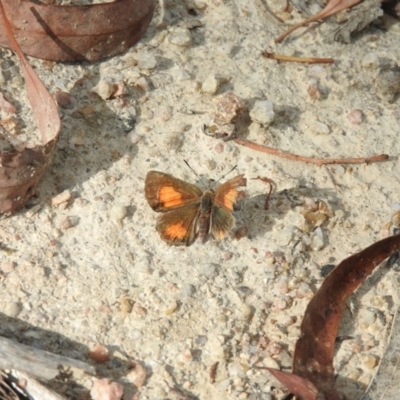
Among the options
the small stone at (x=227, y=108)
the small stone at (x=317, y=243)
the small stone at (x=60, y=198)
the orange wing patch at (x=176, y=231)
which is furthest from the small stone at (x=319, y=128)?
the small stone at (x=60, y=198)

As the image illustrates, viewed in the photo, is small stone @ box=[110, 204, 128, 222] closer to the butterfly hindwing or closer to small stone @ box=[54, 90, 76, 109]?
the butterfly hindwing

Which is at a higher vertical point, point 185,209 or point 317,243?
point 185,209

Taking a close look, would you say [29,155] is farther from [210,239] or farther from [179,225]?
[210,239]

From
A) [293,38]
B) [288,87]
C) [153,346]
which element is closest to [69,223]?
[153,346]

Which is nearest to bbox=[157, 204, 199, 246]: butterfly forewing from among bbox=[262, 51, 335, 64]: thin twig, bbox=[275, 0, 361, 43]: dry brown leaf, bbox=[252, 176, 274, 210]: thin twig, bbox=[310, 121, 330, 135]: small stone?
bbox=[252, 176, 274, 210]: thin twig

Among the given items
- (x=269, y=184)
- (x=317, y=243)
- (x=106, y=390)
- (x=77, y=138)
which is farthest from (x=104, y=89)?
(x=106, y=390)

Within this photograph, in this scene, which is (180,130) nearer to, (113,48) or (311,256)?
(113,48)

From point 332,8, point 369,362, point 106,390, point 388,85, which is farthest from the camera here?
point 332,8

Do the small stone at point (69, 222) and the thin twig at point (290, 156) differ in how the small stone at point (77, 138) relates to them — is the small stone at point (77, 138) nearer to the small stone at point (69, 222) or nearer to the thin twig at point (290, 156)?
the small stone at point (69, 222)
